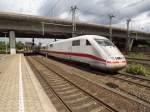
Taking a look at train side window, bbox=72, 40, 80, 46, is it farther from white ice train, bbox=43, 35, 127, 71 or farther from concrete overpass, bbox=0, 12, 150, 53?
concrete overpass, bbox=0, 12, 150, 53

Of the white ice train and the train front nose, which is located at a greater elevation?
the white ice train

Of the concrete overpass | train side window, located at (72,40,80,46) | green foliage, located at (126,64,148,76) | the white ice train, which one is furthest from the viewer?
the concrete overpass

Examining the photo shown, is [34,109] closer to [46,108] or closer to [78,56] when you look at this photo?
[46,108]

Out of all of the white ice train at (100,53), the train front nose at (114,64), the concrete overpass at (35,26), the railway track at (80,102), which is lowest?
the railway track at (80,102)

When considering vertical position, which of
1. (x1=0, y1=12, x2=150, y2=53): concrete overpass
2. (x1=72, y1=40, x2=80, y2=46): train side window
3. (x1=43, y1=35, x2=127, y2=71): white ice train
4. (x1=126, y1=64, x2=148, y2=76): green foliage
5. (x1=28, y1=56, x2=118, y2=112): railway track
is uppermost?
(x1=0, y1=12, x2=150, y2=53): concrete overpass

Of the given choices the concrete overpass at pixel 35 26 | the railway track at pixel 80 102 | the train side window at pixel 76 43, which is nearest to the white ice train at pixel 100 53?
the train side window at pixel 76 43

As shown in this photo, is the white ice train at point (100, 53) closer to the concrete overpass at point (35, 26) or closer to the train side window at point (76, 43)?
the train side window at point (76, 43)

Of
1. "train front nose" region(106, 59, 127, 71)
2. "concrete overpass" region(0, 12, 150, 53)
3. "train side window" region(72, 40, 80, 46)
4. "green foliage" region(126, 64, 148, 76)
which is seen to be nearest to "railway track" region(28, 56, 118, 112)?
"train front nose" region(106, 59, 127, 71)

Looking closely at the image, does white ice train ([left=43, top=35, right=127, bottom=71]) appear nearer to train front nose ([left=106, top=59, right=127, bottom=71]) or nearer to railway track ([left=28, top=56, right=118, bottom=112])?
train front nose ([left=106, top=59, right=127, bottom=71])

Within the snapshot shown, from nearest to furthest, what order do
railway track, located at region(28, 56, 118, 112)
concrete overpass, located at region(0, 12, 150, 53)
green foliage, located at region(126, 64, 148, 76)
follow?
1. railway track, located at region(28, 56, 118, 112)
2. green foliage, located at region(126, 64, 148, 76)
3. concrete overpass, located at region(0, 12, 150, 53)

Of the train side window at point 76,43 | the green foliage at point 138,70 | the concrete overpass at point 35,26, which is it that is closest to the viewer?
the green foliage at point 138,70

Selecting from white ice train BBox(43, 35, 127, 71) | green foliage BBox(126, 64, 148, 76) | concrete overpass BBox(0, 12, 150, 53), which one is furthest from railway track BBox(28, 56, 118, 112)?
concrete overpass BBox(0, 12, 150, 53)

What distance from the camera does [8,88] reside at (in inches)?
396

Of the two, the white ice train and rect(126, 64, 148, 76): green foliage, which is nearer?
the white ice train
